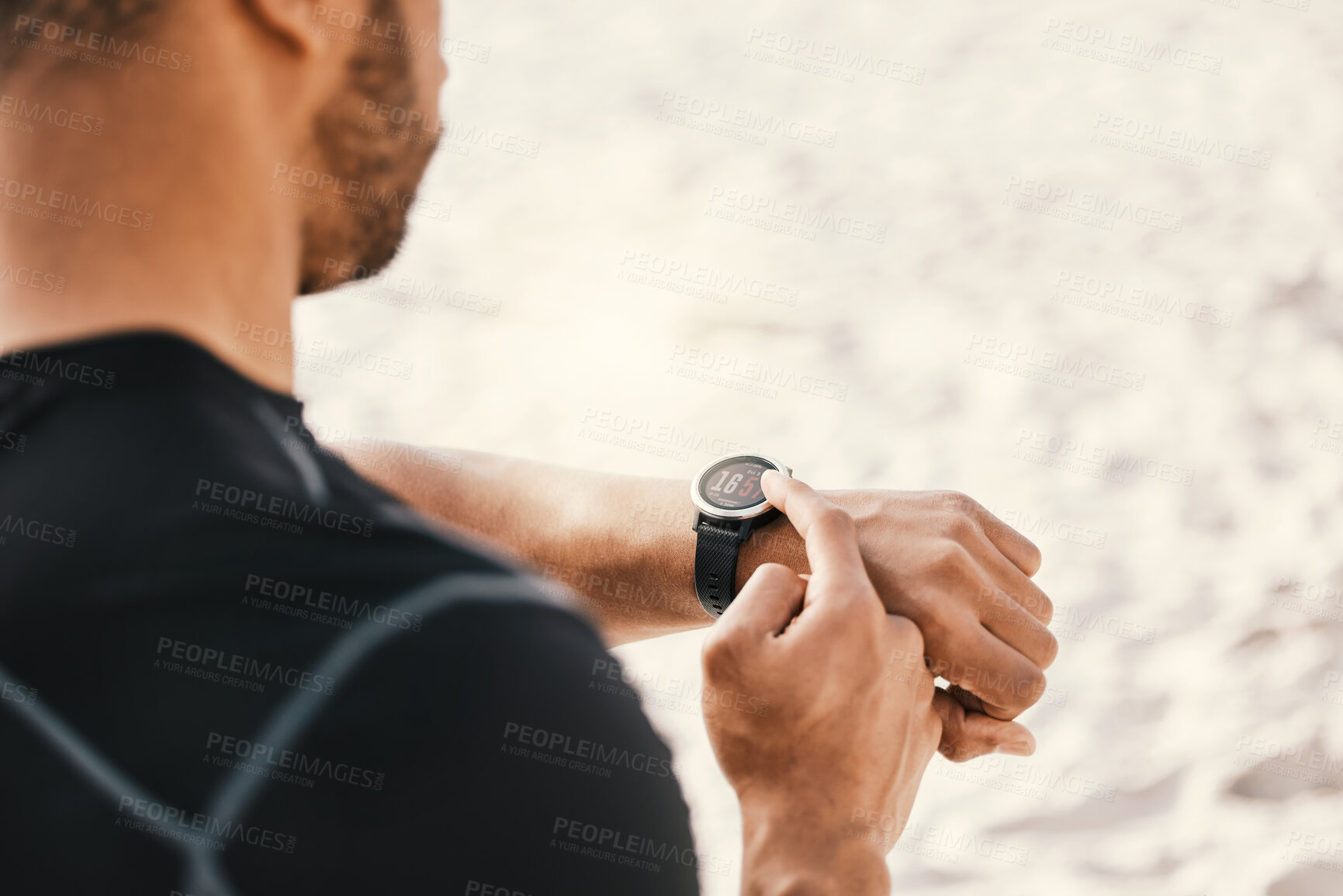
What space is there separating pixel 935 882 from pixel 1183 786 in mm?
309

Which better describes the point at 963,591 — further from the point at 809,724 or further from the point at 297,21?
the point at 297,21

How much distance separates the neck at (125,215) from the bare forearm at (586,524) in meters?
0.47

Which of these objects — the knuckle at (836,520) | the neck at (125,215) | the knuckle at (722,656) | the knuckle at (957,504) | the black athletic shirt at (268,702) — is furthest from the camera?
the knuckle at (957,504)

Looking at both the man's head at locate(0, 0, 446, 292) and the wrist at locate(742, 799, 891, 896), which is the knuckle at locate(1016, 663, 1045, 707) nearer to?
the wrist at locate(742, 799, 891, 896)

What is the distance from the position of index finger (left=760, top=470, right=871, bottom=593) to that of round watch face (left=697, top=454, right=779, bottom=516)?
0.08 ft

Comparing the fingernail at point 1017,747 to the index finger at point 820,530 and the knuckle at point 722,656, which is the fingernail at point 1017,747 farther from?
the knuckle at point 722,656

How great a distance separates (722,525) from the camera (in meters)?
0.96

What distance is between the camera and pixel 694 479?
3.33 feet

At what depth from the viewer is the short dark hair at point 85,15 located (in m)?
0.62

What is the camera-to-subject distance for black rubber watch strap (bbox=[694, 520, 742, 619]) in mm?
957

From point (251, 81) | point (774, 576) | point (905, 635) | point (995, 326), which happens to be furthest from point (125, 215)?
point (995, 326)

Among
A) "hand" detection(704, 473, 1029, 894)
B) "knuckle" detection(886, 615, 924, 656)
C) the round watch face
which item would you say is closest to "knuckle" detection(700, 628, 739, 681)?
"hand" detection(704, 473, 1029, 894)

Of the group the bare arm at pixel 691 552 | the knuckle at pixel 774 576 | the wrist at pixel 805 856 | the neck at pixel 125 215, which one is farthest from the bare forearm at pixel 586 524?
the neck at pixel 125 215

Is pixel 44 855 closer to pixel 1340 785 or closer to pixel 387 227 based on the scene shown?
pixel 387 227
